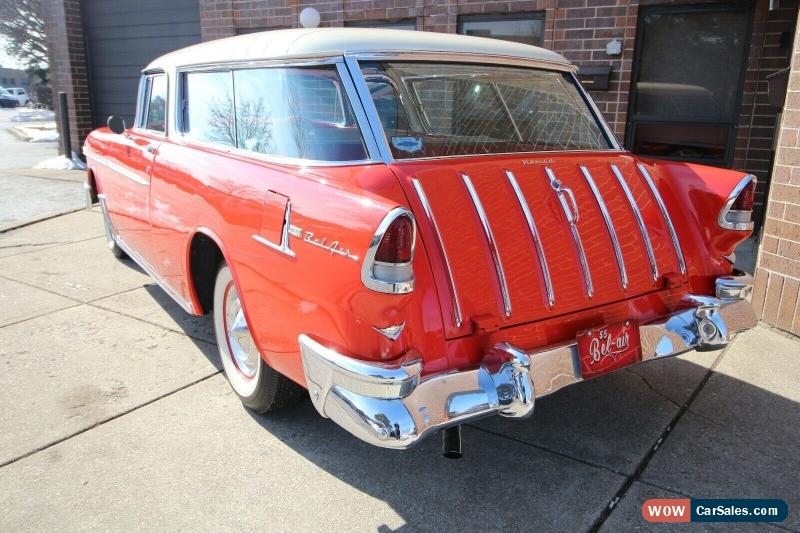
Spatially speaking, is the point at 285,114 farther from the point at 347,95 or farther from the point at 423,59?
the point at 423,59

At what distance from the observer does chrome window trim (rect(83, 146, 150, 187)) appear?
4116 mm

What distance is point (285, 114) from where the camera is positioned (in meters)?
2.92

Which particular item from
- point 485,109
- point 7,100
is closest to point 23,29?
point 485,109

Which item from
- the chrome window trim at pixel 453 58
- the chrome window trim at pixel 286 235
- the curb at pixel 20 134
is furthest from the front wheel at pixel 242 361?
the curb at pixel 20 134

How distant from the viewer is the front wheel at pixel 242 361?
3.03 m

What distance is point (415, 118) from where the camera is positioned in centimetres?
316

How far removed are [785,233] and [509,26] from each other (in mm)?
4119

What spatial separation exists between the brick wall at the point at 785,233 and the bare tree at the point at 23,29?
25.7 metres

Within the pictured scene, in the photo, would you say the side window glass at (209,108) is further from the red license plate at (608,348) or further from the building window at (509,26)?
the building window at (509,26)

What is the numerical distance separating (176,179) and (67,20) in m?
9.81

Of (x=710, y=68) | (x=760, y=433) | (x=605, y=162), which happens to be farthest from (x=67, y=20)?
A: (x=760, y=433)

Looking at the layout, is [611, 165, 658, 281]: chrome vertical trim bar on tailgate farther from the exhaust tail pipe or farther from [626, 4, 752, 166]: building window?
[626, 4, 752, 166]: building window

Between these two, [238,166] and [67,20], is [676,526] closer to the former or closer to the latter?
[238,166]

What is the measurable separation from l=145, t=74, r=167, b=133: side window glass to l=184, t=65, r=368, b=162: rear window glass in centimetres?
74
